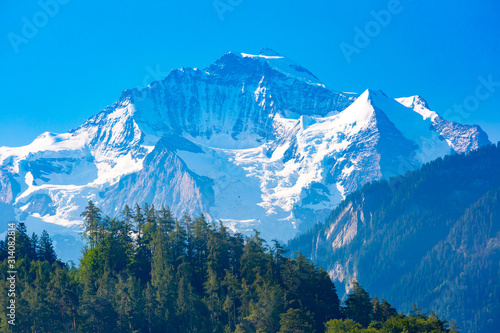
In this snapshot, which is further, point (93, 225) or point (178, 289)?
point (93, 225)

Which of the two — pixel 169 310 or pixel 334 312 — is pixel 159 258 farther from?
pixel 334 312

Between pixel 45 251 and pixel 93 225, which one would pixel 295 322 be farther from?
pixel 45 251

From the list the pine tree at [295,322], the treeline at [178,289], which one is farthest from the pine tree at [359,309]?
the pine tree at [295,322]

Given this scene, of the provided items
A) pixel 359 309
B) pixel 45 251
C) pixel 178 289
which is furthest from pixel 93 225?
pixel 359 309

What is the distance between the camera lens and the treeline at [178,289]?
93.1 meters

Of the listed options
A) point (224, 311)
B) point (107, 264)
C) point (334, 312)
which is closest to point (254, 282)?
point (224, 311)

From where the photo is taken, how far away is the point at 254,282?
108 meters

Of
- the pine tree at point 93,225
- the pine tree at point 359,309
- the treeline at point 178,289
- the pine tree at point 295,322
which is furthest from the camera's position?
the pine tree at point 93,225

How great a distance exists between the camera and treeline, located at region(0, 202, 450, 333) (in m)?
93.1

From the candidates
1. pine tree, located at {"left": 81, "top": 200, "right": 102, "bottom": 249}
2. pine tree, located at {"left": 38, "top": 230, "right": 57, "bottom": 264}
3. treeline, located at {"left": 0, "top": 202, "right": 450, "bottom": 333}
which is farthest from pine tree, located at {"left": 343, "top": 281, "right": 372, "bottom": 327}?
pine tree, located at {"left": 38, "top": 230, "right": 57, "bottom": 264}

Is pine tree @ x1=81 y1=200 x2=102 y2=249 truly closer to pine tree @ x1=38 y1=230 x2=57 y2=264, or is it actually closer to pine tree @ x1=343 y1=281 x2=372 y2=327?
pine tree @ x1=38 y1=230 x2=57 y2=264

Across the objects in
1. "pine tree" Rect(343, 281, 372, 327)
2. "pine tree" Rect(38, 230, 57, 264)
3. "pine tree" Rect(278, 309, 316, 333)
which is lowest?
"pine tree" Rect(278, 309, 316, 333)

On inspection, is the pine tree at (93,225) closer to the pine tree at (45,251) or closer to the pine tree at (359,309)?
the pine tree at (45,251)

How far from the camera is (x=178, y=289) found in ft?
349
